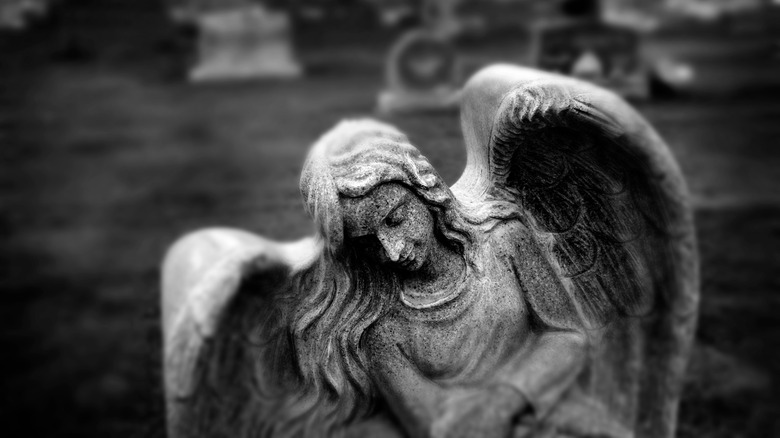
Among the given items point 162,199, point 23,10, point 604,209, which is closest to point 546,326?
point 604,209

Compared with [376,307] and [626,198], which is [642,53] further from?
[376,307]

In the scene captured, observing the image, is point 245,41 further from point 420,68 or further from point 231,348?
point 231,348

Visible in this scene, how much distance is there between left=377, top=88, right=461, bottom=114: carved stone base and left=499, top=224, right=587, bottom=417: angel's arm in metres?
2.09

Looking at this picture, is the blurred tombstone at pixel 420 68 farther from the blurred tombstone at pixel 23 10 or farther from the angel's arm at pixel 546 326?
the blurred tombstone at pixel 23 10

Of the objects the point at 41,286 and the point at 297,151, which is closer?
the point at 41,286

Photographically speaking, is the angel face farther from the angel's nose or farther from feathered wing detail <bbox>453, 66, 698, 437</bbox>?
feathered wing detail <bbox>453, 66, 698, 437</bbox>

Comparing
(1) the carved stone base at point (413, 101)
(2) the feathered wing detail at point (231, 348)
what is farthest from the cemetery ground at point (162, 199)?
(2) the feathered wing detail at point (231, 348)

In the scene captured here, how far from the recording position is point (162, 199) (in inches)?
209

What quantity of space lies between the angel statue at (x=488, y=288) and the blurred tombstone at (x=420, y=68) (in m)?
3.39

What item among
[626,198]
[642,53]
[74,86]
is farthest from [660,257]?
[74,86]

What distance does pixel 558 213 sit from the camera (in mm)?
1851

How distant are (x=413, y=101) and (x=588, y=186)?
301 cm

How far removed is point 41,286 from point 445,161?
3.37 meters

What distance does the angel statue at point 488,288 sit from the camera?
160 cm
